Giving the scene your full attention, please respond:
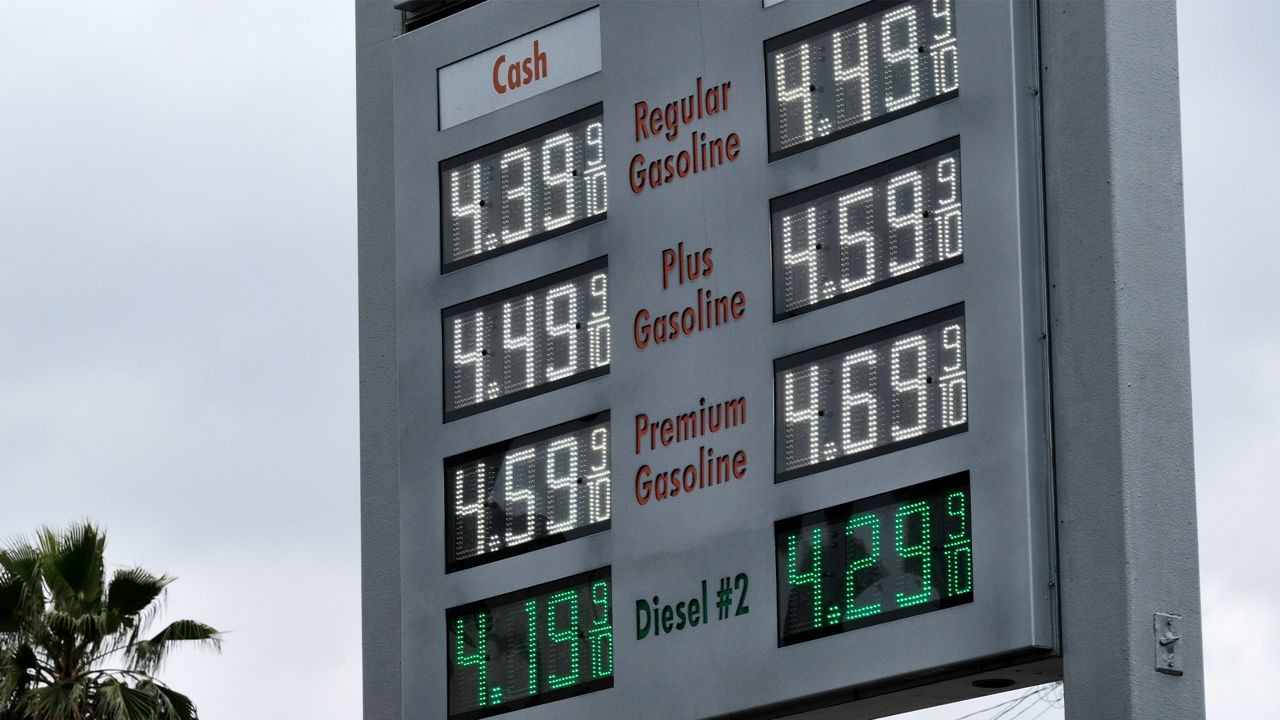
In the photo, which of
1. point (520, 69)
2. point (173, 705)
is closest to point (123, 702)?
point (173, 705)

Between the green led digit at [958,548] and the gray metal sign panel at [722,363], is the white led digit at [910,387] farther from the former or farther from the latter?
the green led digit at [958,548]

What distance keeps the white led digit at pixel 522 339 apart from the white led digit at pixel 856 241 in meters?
1.89

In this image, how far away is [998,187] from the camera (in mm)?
11969

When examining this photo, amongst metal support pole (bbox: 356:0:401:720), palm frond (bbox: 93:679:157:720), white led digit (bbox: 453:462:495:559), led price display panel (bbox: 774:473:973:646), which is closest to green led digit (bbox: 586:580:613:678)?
white led digit (bbox: 453:462:495:559)

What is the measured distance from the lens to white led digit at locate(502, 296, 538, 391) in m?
13.6

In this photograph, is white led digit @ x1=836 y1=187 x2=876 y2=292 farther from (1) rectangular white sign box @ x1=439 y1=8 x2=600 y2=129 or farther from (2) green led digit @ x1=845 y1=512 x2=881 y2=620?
(1) rectangular white sign box @ x1=439 y1=8 x2=600 y2=129

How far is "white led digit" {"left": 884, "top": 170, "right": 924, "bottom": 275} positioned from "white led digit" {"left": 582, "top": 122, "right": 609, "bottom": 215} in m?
1.77

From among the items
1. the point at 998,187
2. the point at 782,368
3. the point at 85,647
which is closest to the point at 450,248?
the point at 782,368

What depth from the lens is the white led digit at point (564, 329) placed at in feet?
44.1

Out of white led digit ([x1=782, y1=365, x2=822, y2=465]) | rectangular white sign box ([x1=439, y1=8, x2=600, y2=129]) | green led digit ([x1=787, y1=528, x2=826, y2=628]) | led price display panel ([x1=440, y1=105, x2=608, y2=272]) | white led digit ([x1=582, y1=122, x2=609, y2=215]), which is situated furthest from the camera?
rectangular white sign box ([x1=439, y1=8, x2=600, y2=129])

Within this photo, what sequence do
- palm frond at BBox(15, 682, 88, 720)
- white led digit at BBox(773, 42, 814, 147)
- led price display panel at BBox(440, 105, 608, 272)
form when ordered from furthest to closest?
palm frond at BBox(15, 682, 88, 720) < led price display panel at BBox(440, 105, 608, 272) < white led digit at BBox(773, 42, 814, 147)

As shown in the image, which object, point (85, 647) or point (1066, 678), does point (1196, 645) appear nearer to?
point (1066, 678)

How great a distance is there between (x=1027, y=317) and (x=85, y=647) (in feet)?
28.7

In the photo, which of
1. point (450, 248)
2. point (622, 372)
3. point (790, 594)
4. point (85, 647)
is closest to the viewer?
point (790, 594)
